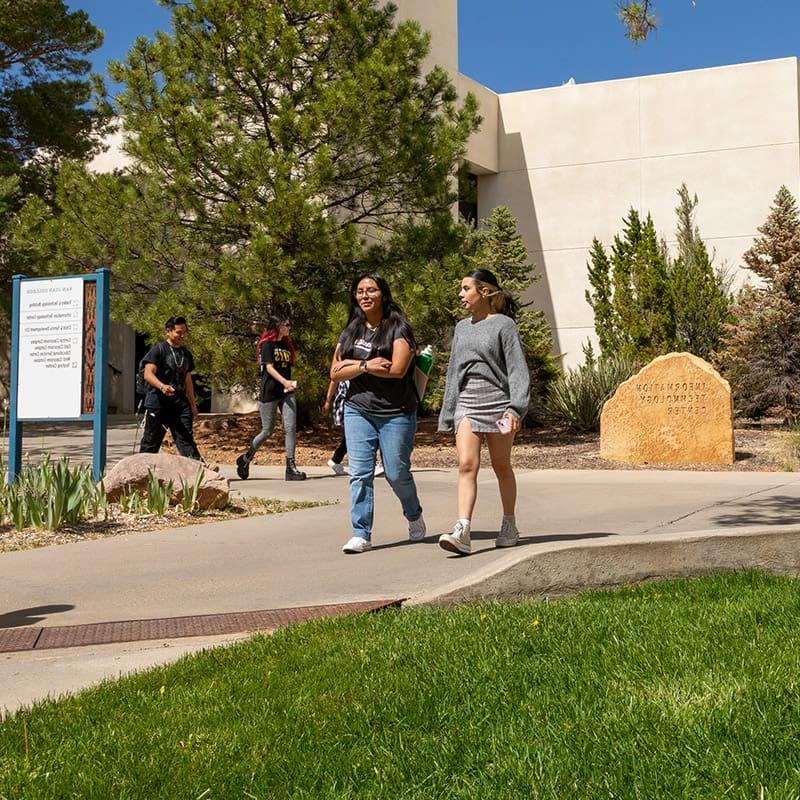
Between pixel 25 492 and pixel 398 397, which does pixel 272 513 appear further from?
pixel 398 397

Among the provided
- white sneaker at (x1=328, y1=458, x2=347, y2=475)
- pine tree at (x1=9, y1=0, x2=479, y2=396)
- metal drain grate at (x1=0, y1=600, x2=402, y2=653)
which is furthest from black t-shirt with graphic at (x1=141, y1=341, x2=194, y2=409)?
metal drain grate at (x1=0, y1=600, x2=402, y2=653)

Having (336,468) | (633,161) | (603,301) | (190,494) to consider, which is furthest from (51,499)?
(633,161)

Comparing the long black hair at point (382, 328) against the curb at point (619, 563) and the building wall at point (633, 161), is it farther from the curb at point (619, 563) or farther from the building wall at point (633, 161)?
the building wall at point (633, 161)

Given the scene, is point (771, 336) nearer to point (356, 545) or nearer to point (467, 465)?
point (467, 465)

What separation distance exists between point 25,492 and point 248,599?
3.30 metres

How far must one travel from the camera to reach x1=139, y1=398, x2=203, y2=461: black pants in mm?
10422

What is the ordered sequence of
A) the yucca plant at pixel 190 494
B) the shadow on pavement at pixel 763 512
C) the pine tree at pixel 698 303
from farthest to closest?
the pine tree at pixel 698 303 → the yucca plant at pixel 190 494 → the shadow on pavement at pixel 763 512

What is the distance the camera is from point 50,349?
9.81 metres

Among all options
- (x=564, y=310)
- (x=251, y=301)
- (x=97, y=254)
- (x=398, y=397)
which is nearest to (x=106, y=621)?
(x=398, y=397)

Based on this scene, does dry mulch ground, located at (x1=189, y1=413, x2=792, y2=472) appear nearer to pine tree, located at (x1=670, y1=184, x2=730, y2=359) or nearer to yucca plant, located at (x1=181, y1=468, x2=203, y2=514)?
pine tree, located at (x1=670, y1=184, x2=730, y2=359)

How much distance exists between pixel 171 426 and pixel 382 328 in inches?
160

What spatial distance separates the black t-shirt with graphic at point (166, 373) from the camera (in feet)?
33.8

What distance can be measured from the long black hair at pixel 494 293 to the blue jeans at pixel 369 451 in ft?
3.08

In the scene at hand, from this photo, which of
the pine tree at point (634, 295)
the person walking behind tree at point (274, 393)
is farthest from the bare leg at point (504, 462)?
the pine tree at point (634, 295)
